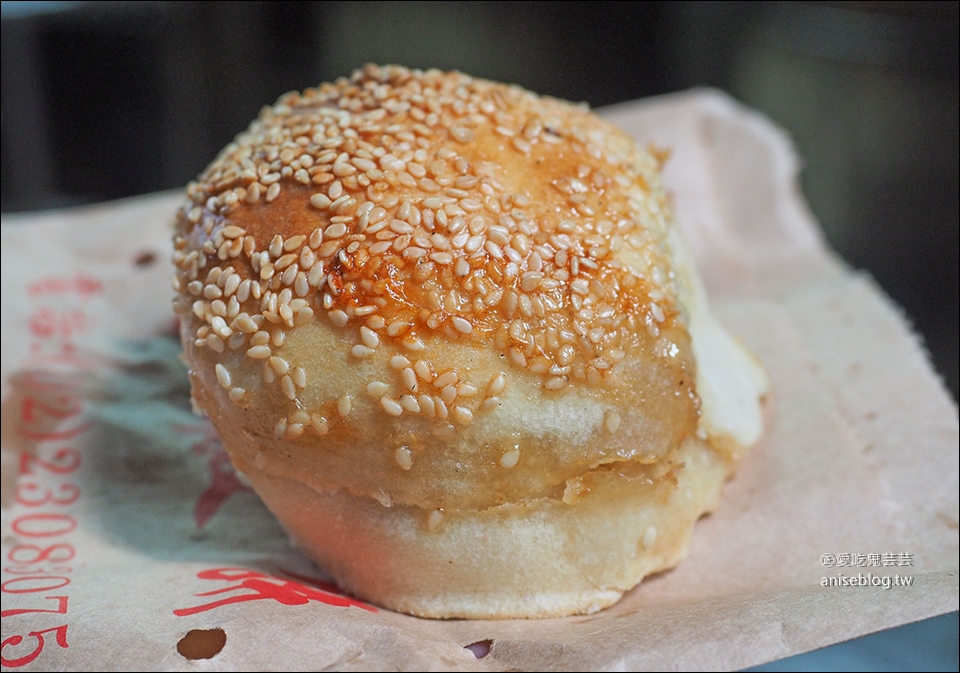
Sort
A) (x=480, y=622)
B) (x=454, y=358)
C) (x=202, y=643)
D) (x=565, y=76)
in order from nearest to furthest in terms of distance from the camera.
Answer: (x=202, y=643)
(x=454, y=358)
(x=480, y=622)
(x=565, y=76)

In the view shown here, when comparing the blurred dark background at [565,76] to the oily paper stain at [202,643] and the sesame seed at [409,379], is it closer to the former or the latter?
the sesame seed at [409,379]

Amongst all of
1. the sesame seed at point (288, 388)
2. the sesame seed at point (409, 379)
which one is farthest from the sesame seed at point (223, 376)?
the sesame seed at point (409, 379)

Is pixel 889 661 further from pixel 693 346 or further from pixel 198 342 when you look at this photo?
pixel 198 342

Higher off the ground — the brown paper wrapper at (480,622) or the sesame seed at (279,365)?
the sesame seed at (279,365)

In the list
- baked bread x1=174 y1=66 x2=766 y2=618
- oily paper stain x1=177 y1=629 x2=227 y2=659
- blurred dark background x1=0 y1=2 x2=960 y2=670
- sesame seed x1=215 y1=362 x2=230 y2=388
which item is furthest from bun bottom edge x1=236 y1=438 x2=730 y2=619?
blurred dark background x1=0 y1=2 x2=960 y2=670

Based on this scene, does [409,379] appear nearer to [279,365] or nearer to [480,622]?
[279,365]

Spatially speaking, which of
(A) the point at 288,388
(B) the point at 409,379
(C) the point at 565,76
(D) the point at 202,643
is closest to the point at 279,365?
(A) the point at 288,388

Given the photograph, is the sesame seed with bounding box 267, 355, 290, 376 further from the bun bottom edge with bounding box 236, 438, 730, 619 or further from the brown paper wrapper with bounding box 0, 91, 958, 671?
the brown paper wrapper with bounding box 0, 91, 958, 671
